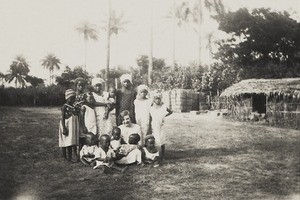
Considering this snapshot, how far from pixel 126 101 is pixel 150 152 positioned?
0.92 m

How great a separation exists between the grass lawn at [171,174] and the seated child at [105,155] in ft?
0.53

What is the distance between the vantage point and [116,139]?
5.66 m

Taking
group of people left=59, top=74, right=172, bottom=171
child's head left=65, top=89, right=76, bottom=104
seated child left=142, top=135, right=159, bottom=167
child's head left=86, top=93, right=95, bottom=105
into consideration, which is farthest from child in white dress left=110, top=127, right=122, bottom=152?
child's head left=65, top=89, right=76, bottom=104

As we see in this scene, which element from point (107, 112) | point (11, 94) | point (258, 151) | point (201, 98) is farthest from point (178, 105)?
point (107, 112)

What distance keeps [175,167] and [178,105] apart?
14.4 m

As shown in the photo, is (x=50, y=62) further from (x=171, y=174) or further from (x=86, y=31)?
(x=171, y=174)

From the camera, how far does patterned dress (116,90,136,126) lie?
5.84m

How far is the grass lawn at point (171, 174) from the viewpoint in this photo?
13.8 ft

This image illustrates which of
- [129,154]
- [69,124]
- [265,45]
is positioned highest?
[265,45]

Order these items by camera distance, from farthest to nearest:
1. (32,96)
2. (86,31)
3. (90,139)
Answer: (86,31)
(32,96)
(90,139)

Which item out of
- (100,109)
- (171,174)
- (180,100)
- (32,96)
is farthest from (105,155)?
(32,96)

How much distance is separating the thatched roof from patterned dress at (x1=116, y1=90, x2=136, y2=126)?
9.06 metres

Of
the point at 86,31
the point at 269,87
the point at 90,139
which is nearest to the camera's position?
the point at 90,139

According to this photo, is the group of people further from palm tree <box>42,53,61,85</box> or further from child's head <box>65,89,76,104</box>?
palm tree <box>42,53,61,85</box>
